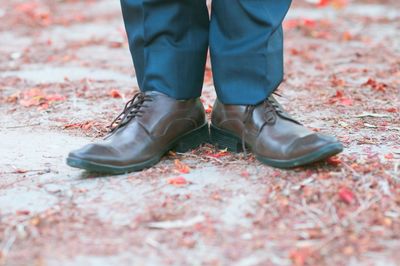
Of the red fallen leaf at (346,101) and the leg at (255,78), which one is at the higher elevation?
the leg at (255,78)

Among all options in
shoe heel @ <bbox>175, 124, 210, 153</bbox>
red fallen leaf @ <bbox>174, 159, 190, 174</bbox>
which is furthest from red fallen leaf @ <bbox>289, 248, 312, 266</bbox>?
shoe heel @ <bbox>175, 124, 210, 153</bbox>

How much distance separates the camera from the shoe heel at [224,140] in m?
1.86

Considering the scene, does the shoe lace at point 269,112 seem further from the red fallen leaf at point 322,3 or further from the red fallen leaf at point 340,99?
the red fallen leaf at point 322,3

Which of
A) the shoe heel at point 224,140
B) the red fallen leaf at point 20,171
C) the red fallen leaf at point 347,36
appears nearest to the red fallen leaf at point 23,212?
the red fallen leaf at point 20,171

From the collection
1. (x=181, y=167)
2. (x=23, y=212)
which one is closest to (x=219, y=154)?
(x=181, y=167)

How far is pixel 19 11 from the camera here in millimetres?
4996

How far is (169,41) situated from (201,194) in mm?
444

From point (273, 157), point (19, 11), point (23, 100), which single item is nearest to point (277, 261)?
point (273, 157)

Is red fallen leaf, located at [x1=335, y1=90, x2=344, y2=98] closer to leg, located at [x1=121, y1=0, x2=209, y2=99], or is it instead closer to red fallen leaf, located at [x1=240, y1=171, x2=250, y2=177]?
leg, located at [x1=121, y1=0, x2=209, y2=99]

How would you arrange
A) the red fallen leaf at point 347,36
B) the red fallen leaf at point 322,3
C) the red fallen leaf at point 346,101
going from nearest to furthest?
the red fallen leaf at point 346,101 → the red fallen leaf at point 347,36 → the red fallen leaf at point 322,3

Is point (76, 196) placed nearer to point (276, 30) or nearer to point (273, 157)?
point (273, 157)

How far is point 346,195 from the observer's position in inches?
58.4

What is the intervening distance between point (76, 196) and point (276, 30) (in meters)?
0.64

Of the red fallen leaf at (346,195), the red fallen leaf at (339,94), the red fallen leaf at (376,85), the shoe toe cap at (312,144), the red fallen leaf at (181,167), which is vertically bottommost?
the red fallen leaf at (376,85)
